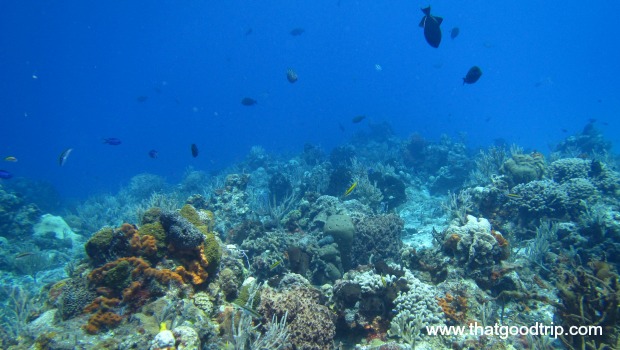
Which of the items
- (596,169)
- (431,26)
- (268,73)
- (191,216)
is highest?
(268,73)

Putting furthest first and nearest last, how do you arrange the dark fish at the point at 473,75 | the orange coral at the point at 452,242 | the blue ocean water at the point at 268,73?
the blue ocean water at the point at 268,73 → the dark fish at the point at 473,75 → the orange coral at the point at 452,242

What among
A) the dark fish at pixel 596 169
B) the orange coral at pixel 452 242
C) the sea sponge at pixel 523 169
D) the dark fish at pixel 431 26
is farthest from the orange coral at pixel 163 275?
the dark fish at pixel 596 169

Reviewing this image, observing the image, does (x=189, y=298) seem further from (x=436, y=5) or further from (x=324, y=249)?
(x=436, y=5)

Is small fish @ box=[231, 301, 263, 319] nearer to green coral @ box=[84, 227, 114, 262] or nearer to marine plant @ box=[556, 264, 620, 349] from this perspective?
green coral @ box=[84, 227, 114, 262]

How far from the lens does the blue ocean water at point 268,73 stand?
110 metres

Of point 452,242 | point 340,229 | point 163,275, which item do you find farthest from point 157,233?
point 452,242

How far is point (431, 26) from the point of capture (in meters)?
6.12

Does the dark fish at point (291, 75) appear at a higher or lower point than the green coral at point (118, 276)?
higher

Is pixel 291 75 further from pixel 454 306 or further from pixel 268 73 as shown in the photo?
pixel 268 73

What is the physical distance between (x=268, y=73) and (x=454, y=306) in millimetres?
181586

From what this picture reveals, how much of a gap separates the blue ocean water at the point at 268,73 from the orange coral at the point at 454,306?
8888 centimetres

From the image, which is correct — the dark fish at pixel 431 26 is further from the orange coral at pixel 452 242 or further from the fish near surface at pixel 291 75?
the fish near surface at pixel 291 75

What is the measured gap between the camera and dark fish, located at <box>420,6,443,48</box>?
6.03 m

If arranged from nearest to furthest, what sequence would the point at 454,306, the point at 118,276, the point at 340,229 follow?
1. the point at 118,276
2. the point at 454,306
3. the point at 340,229
